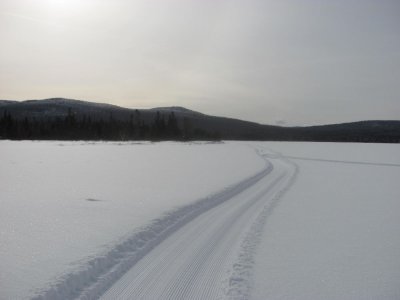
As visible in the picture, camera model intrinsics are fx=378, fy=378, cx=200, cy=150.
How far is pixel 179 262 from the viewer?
6359mm

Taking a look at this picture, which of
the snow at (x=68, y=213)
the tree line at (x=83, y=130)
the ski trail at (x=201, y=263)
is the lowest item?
the ski trail at (x=201, y=263)

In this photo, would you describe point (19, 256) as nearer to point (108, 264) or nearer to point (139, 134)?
point (108, 264)

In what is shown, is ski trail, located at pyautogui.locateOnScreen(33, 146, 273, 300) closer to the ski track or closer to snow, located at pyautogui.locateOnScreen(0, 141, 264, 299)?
the ski track

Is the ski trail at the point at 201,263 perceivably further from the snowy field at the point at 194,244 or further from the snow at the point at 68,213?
the snow at the point at 68,213

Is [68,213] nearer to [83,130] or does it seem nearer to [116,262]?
[116,262]

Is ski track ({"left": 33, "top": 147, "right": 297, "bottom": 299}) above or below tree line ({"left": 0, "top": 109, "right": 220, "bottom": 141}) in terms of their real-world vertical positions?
below

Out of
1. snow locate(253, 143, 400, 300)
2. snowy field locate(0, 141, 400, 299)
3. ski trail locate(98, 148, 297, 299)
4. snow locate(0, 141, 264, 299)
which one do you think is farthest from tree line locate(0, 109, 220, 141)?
ski trail locate(98, 148, 297, 299)

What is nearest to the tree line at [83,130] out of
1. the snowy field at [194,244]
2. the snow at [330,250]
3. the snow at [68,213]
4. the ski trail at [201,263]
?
the snow at [68,213]

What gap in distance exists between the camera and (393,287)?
5484 millimetres

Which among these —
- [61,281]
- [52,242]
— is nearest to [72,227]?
[52,242]

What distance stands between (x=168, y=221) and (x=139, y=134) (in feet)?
300

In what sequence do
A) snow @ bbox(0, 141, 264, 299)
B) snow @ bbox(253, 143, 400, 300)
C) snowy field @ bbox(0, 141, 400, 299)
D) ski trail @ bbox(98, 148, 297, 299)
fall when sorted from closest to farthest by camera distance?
ski trail @ bbox(98, 148, 297, 299) < snowy field @ bbox(0, 141, 400, 299) < snow @ bbox(253, 143, 400, 300) < snow @ bbox(0, 141, 264, 299)

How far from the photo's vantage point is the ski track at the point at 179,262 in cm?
513

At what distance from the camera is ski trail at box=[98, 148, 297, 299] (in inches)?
203
